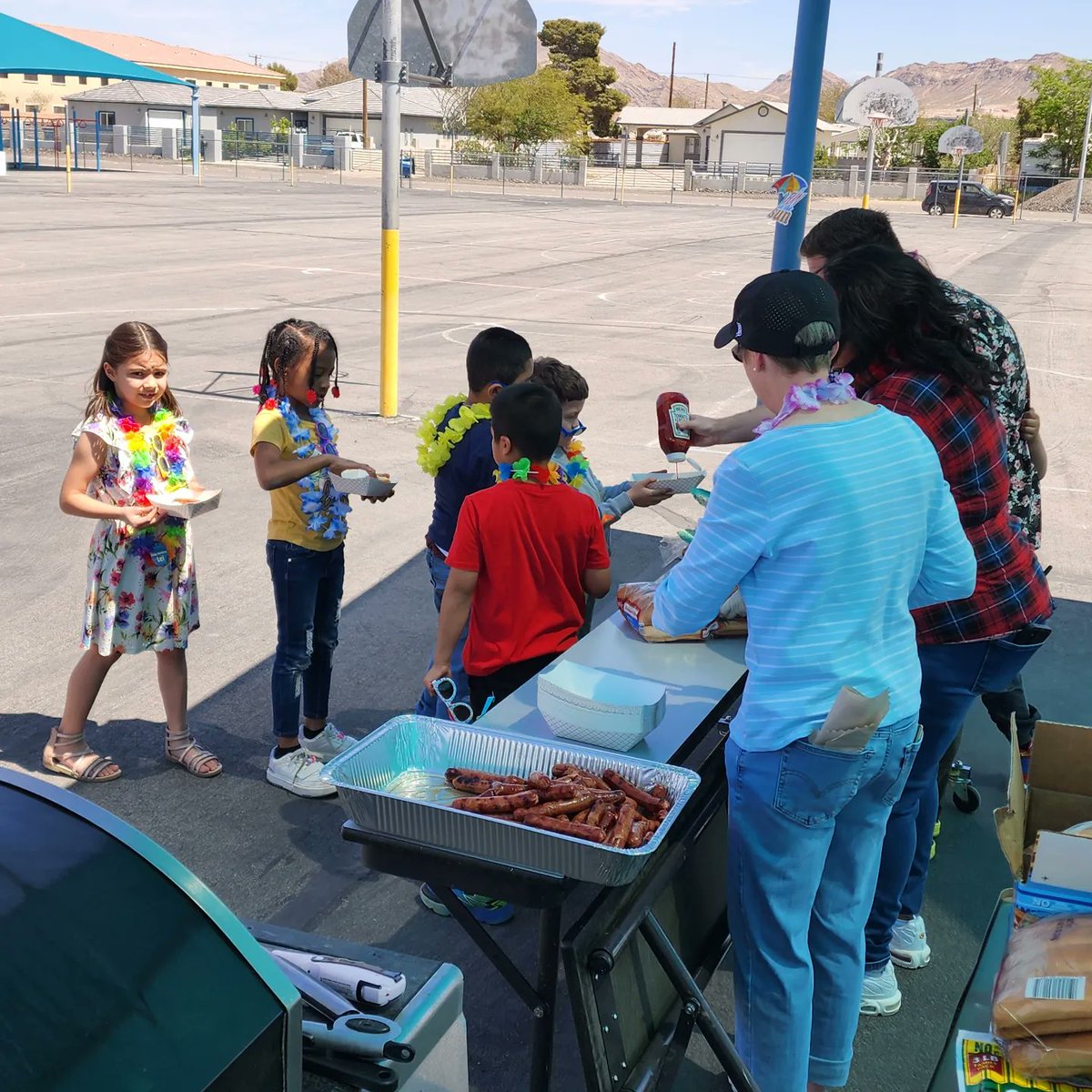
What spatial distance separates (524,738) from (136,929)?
1.41 m

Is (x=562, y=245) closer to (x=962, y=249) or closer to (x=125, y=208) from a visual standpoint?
(x=962, y=249)

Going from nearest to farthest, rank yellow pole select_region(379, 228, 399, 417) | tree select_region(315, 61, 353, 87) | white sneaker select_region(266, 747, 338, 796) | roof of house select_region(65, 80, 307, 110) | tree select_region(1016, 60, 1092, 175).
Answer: white sneaker select_region(266, 747, 338, 796)
yellow pole select_region(379, 228, 399, 417)
tree select_region(1016, 60, 1092, 175)
roof of house select_region(65, 80, 307, 110)
tree select_region(315, 61, 353, 87)

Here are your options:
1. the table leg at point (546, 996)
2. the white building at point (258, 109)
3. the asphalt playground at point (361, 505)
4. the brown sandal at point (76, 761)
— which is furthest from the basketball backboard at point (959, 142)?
the table leg at point (546, 996)

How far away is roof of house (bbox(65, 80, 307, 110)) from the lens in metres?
78.2

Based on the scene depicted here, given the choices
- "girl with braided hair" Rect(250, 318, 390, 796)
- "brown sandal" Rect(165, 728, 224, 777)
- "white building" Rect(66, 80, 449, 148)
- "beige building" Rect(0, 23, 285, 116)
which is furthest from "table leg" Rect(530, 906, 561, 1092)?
"beige building" Rect(0, 23, 285, 116)

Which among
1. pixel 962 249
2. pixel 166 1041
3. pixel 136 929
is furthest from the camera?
pixel 962 249

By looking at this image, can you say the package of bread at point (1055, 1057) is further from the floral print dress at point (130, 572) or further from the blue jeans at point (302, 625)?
the floral print dress at point (130, 572)

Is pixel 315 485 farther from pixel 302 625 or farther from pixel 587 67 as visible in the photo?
pixel 587 67

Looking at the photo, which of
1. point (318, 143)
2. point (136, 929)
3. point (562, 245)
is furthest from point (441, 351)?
point (318, 143)

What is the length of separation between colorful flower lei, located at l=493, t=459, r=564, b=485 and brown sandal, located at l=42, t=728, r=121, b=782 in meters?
2.22

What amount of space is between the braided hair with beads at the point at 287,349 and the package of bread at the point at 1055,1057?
10.1 feet

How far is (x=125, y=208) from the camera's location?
33.9m

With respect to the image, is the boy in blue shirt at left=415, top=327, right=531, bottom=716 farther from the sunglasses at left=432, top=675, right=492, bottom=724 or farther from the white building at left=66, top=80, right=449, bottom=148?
the white building at left=66, top=80, right=449, bottom=148

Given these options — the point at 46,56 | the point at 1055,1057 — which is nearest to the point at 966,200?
the point at 46,56
